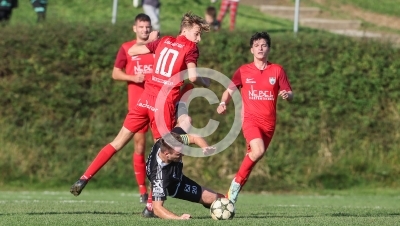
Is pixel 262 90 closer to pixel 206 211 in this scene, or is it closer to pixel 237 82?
pixel 237 82

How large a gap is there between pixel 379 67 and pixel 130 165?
579 cm

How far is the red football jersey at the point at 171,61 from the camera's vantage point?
34.3 ft

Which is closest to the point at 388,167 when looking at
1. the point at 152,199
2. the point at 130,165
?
the point at 130,165

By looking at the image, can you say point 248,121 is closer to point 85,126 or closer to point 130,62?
point 130,62

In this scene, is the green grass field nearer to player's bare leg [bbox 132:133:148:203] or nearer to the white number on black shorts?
player's bare leg [bbox 132:133:148:203]

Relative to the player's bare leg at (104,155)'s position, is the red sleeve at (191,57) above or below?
above

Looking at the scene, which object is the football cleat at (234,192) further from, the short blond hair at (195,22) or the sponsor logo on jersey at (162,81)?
the short blond hair at (195,22)

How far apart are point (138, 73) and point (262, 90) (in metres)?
2.79

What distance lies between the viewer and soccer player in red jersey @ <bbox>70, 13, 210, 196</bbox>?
10.5 metres

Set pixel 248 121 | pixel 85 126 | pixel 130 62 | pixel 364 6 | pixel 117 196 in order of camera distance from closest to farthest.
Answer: pixel 248 121 < pixel 130 62 < pixel 117 196 < pixel 85 126 < pixel 364 6

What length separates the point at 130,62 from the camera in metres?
13.2

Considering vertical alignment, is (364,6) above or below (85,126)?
above

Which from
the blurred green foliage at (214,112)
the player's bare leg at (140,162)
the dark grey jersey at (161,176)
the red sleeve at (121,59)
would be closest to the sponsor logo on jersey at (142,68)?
the red sleeve at (121,59)

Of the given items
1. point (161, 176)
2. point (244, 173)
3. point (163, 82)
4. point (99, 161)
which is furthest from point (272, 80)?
point (99, 161)
